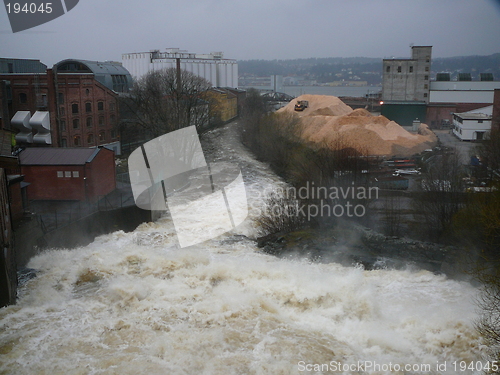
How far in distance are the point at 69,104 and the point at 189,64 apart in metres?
23.5

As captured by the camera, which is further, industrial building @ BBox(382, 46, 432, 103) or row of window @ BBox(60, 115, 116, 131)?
industrial building @ BBox(382, 46, 432, 103)

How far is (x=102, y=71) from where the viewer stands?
21.8m

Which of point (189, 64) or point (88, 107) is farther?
point (189, 64)

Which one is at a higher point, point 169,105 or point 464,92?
point 464,92

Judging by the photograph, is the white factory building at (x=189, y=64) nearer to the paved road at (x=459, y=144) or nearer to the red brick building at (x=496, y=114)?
the paved road at (x=459, y=144)

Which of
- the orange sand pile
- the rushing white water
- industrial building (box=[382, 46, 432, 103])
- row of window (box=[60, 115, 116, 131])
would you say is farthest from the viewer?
industrial building (box=[382, 46, 432, 103])

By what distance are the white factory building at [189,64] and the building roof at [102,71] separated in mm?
12114

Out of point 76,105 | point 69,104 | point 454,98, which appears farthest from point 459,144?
point 69,104

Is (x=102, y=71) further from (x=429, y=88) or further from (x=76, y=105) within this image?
(x=429, y=88)

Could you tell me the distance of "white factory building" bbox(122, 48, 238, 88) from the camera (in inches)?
1487

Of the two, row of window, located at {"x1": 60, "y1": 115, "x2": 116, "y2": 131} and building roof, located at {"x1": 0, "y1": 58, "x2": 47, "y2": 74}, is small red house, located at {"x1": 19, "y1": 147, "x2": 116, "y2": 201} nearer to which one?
row of window, located at {"x1": 60, "y1": 115, "x2": 116, "y2": 131}

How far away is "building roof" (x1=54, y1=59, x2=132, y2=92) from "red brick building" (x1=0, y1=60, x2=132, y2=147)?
9.61 ft

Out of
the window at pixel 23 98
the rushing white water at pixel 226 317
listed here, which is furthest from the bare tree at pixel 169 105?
the rushing white water at pixel 226 317

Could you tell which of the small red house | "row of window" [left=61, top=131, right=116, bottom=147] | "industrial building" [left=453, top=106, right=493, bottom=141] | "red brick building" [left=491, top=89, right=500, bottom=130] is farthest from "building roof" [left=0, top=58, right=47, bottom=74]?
"red brick building" [left=491, top=89, right=500, bottom=130]
